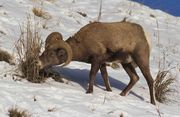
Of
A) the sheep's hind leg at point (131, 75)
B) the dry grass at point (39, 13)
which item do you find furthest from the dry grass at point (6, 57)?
the dry grass at point (39, 13)

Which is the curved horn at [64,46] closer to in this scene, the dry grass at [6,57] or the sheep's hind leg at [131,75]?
the dry grass at [6,57]

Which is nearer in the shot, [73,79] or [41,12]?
[73,79]

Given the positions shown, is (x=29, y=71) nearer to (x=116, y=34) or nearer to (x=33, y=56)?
(x=33, y=56)

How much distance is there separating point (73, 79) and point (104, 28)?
1.19 metres

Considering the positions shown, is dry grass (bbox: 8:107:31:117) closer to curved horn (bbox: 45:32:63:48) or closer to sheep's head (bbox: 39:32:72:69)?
sheep's head (bbox: 39:32:72:69)

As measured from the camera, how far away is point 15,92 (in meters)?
9.84

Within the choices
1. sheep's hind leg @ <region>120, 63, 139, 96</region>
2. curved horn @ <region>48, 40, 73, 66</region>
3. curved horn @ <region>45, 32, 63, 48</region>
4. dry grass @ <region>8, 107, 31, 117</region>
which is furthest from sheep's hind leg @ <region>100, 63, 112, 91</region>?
dry grass @ <region>8, 107, 31, 117</region>

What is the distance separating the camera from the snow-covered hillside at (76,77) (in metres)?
9.67

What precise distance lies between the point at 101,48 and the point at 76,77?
107 cm

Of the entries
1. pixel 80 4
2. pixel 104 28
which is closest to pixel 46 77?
pixel 104 28

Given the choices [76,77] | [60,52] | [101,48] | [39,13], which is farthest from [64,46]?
[39,13]

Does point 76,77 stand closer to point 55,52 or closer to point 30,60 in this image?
point 55,52

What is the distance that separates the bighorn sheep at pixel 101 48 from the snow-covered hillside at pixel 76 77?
0.44 metres

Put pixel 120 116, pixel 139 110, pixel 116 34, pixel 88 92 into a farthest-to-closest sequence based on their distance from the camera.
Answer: pixel 116 34, pixel 88 92, pixel 139 110, pixel 120 116
